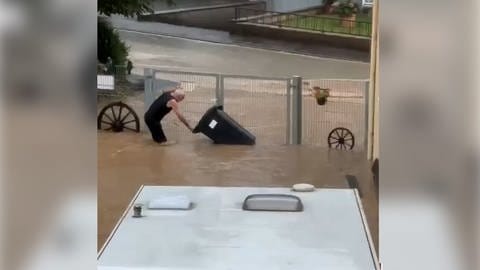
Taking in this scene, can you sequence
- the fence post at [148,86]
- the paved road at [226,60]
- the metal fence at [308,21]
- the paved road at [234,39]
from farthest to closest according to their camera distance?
the fence post at [148,86]
the paved road at [226,60]
the paved road at [234,39]
the metal fence at [308,21]

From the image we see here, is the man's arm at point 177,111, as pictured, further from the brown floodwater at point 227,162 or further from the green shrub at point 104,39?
the green shrub at point 104,39

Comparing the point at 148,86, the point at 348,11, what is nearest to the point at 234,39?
the point at 348,11

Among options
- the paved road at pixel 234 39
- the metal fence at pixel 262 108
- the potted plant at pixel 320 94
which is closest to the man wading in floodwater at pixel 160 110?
the metal fence at pixel 262 108

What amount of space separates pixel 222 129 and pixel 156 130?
1.24 feet

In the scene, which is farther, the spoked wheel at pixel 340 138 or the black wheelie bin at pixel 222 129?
the black wheelie bin at pixel 222 129

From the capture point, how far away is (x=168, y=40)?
3.01 metres

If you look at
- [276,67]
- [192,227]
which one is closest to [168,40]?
[276,67]

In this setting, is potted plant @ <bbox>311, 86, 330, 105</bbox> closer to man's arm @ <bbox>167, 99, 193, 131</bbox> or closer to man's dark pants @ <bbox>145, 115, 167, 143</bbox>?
man's arm @ <bbox>167, 99, 193, 131</bbox>

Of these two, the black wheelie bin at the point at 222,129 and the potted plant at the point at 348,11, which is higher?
the potted plant at the point at 348,11

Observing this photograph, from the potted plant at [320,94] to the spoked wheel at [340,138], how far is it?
A: 184 mm

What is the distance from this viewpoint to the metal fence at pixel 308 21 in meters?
1.95

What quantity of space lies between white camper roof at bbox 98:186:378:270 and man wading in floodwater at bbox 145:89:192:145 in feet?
9.88

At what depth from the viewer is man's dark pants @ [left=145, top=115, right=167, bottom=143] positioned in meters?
4.45

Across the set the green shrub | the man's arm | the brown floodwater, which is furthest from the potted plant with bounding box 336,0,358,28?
the man's arm
